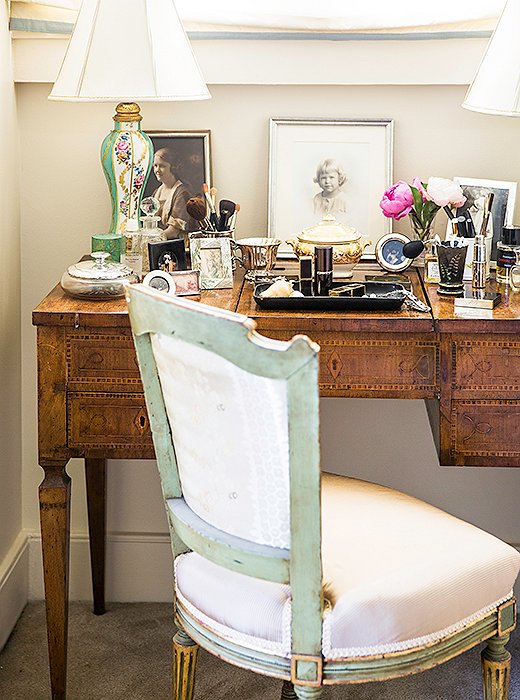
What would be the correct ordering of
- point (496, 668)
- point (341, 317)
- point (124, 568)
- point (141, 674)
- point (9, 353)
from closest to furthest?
point (496, 668), point (341, 317), point (141, 674), point (9, 353), point (124, 568)

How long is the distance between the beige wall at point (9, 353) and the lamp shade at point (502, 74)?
1.00 meters

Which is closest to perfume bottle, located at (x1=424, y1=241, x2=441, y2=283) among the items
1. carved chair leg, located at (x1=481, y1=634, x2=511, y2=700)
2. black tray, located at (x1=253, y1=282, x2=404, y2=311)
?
black tray, located at (x1=253, y1=282, x2=404, y2=311)

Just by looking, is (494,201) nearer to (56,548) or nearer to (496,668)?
(496,668)

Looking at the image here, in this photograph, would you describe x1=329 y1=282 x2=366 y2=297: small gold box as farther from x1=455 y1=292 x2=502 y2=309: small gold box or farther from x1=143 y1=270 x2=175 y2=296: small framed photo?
x1=143 y1=270 x2=175 y2=296: small framed photo

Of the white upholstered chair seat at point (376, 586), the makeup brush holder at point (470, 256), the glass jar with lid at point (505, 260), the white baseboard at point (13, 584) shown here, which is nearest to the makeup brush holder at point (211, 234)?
the makeup brush holder at point (470, 256)

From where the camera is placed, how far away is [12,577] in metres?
2.48

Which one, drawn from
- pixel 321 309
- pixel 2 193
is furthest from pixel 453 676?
pixel 2 193

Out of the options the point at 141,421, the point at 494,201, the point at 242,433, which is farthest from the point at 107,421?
the point at 494,201

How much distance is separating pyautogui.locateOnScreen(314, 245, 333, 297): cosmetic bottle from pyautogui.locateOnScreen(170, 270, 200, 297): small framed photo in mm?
239

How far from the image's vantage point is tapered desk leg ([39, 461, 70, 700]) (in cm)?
198

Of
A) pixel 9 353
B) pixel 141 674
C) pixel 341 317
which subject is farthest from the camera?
pixel 9 353

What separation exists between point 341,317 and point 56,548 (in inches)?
27.7

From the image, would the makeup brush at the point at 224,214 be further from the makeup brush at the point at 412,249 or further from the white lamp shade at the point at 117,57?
the makeup brush at the point at 412,249

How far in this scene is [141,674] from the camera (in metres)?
2.28
